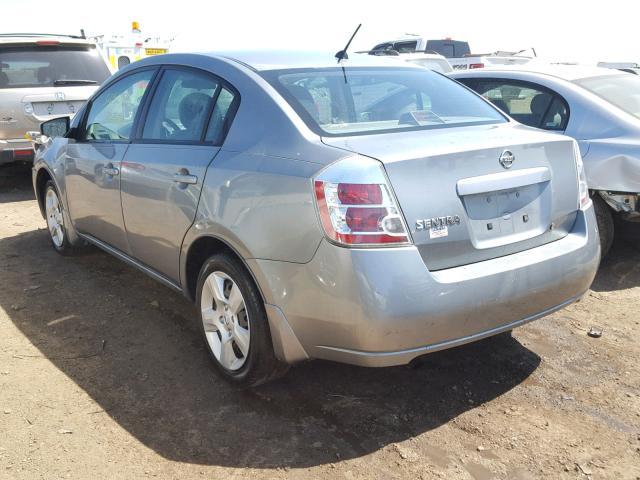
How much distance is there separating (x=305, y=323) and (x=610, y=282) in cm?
310

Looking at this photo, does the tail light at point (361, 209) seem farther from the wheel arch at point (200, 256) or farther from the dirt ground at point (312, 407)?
the dirt ground at point (312, 407)

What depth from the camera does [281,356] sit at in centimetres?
296

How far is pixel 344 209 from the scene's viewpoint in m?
2.61

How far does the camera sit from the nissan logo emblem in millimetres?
2898

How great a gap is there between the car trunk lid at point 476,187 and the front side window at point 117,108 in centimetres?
183

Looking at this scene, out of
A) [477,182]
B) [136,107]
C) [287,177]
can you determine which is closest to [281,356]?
[287,177]

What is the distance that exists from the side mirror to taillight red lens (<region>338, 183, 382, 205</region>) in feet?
11.0

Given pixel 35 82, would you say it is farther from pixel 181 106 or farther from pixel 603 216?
pixel 603 216

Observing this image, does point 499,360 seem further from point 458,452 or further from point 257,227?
point 257,227

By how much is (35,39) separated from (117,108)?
4.47 meters

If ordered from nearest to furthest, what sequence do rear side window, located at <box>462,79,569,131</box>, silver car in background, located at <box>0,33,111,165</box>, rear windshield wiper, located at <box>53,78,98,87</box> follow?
1. rear side window, located at <box>462,79,569,131</box>
2. silver car in background, located at <box>0,33,111,165</box>
3. rear windshield wiper, located at <box>53,78,98,87</box>

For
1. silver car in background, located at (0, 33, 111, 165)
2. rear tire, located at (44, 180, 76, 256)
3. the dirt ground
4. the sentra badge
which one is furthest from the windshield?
silver car in background, located at (0, 33, 111, 165)

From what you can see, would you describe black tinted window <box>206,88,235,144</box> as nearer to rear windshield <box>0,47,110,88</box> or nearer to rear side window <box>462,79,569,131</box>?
rear side window <box>462,79,569,131</box>

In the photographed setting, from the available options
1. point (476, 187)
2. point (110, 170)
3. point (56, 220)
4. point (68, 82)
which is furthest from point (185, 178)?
point (68, 82)
